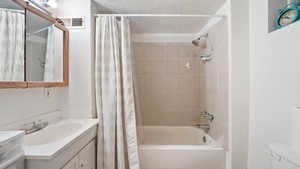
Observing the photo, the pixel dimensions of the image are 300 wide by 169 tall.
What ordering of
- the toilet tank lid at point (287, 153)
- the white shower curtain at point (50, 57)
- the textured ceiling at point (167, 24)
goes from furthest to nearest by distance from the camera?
the textured ceiling at point (167, 24) < the white shower curtain at point (50, 57) < the toilet tank lid at point (287, 153)

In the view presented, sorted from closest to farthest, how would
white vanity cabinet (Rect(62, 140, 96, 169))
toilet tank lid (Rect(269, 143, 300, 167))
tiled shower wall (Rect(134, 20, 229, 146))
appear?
toilet tank lid (Rect(269, 143, 300, 167)) < white vanity cabinet (Rect(62, 140, 96, 169)) < tiled shower wall (Rect(134, 20, 229, 146))

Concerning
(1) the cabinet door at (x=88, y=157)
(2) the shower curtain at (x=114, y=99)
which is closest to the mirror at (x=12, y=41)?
(2) the shower curtain at (x=114, y=99)

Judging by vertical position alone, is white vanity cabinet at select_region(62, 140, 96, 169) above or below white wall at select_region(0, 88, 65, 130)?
below

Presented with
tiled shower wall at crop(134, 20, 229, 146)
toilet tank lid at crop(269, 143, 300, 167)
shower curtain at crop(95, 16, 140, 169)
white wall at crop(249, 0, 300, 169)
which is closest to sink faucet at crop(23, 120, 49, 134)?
shower curtain at crop(95, 16, 140, 169)

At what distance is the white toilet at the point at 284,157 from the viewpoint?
924mm

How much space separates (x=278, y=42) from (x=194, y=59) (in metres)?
1.69

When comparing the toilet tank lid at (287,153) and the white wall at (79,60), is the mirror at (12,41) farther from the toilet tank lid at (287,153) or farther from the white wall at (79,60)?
the toilet tank lid at (287,153)

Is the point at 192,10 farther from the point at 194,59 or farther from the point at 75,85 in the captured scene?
the point at 75,85

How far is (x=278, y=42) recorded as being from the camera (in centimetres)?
122

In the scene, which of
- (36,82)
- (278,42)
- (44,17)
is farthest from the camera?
(44,17)

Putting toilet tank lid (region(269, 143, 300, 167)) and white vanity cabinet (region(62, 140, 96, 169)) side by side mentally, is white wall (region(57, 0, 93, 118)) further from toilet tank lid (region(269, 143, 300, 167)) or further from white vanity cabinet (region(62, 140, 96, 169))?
toilet tank lid (region(269, 143, 300, 167))

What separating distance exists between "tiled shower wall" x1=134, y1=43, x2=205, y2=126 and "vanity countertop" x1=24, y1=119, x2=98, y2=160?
4.61ft

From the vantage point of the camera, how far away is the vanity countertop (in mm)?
955

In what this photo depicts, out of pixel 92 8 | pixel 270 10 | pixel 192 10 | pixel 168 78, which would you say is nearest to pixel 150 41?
pixel 168 78
